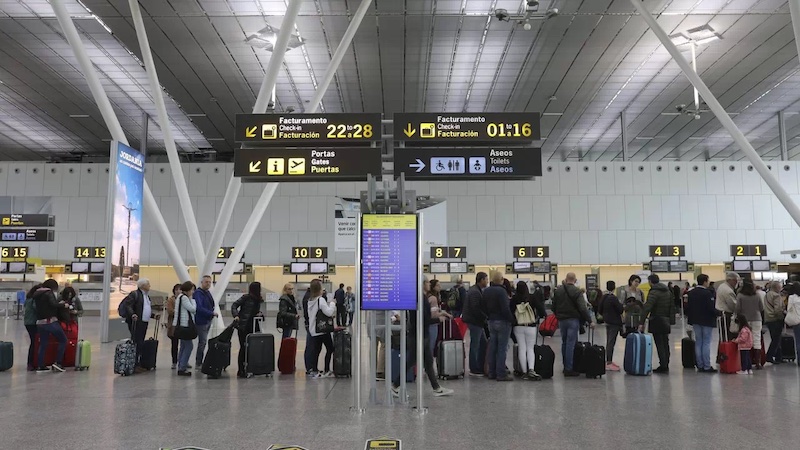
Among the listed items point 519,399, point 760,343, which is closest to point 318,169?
point 519,399

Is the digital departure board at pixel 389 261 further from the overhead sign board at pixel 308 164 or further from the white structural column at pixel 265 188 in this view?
the white structural column at pixel 265 188

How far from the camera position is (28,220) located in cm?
2855

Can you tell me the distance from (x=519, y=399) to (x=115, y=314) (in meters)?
7.85

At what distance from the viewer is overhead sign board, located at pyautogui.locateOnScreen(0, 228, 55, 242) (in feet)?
93.9

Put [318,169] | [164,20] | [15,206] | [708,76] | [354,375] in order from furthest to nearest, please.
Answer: [15,206], [708,76], [164,20], [318,169], [354,375]

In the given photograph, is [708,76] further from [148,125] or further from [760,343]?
[148,125]

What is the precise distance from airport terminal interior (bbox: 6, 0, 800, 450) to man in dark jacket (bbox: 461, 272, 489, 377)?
1.4 inches

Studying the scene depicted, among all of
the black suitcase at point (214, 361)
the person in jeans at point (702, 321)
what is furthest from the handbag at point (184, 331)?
the person in jeans at point (702, 321)

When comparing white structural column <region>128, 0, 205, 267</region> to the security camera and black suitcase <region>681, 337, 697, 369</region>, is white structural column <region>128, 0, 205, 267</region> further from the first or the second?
black suitcase <region>681, 337, 697, 369</region>

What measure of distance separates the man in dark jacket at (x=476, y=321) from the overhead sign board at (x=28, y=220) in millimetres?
25198

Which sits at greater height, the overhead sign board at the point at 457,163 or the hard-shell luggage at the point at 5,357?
the overhead sign board at the point at 457,163

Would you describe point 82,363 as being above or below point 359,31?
below

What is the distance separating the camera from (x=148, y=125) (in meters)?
30.9

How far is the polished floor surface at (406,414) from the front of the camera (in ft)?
A: 18.6
